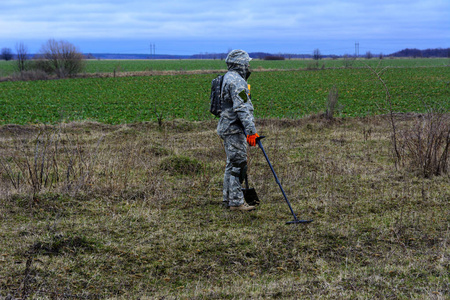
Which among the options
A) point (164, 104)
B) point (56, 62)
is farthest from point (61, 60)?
point (164, 104)

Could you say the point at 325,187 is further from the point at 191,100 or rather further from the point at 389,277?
the point at 191,100

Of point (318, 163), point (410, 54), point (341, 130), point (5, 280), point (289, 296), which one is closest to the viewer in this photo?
point (289, 296)

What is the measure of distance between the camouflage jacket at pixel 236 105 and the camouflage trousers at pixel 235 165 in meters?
0.13

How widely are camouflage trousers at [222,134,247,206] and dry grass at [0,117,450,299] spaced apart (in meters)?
0.31

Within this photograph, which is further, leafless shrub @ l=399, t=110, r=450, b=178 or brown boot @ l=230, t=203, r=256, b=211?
leafless shrub @ l=399, t=110, r=450, b=178

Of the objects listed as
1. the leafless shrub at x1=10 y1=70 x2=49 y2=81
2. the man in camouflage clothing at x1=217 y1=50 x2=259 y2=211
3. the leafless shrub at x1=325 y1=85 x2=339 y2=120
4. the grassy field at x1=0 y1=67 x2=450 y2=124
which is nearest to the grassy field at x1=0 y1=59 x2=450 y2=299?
the man in camouflage clothing at x1=217 y1=50 x2=259 y2=211

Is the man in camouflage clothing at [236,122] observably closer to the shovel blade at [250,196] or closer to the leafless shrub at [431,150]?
the shovel blade at [250,196]

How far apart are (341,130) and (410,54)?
159417 millimetres

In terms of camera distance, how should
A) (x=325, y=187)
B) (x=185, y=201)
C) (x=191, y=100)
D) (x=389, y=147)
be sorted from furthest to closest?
(x=191, y=100) → (x=389, y=147) → (x=325, y=187) → (x=185, y=201)

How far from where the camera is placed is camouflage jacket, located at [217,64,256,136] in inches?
235

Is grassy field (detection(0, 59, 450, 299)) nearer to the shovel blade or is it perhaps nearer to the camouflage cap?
the shovel blade

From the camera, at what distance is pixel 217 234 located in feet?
18.1

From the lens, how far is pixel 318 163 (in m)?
9.07

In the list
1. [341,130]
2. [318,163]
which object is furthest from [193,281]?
[341,130]
